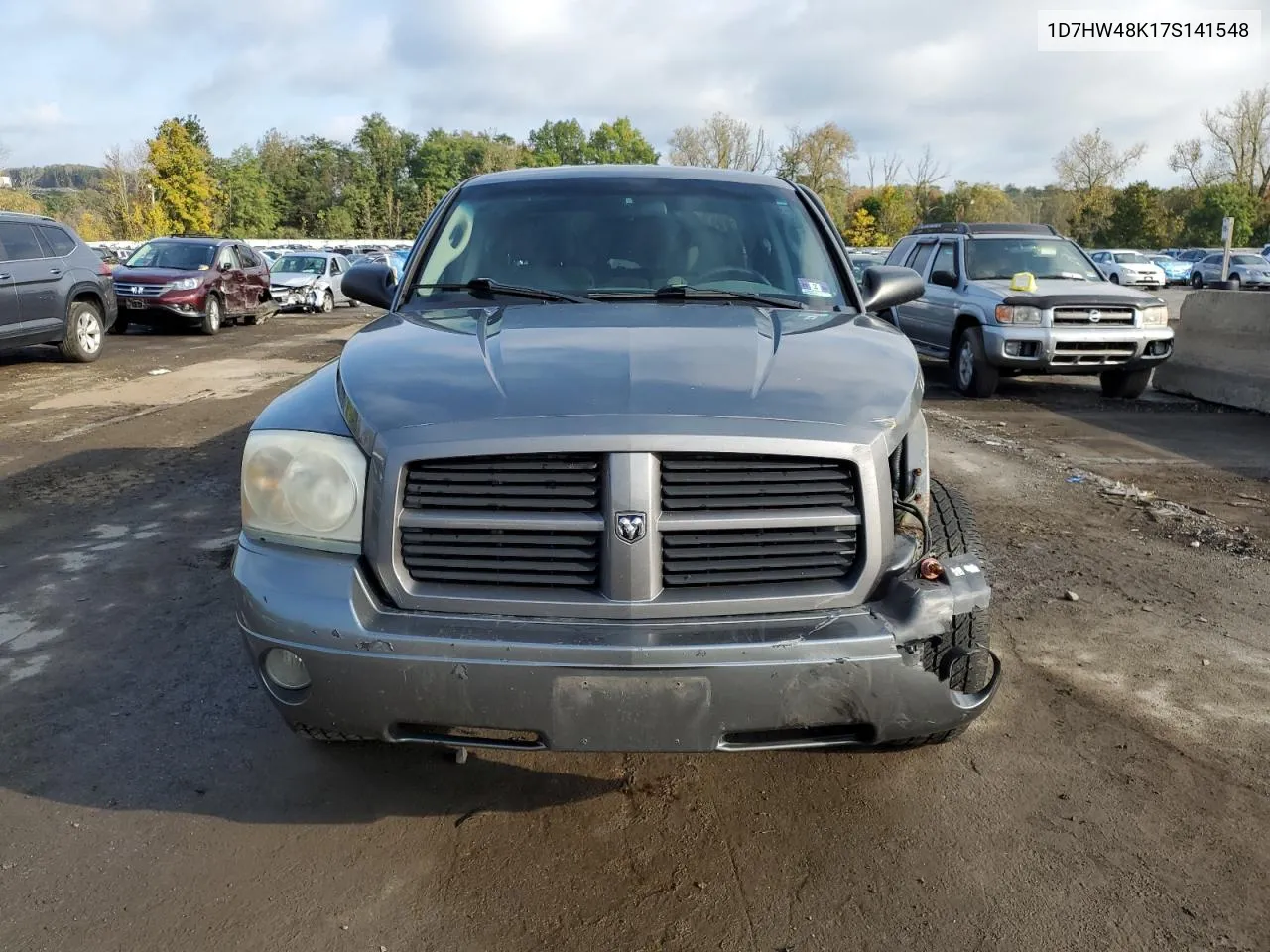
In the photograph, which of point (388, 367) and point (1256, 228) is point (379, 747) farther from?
point (1256, 228)

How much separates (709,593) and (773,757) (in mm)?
1038

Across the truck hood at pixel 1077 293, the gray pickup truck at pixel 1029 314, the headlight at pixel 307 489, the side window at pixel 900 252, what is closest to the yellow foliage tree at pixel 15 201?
the side window at pixel 900 252

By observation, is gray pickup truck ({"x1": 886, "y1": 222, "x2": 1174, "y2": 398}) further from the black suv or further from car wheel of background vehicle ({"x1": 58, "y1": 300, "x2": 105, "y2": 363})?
car wheel of background vehicle ({"x1": 58, "y1": 300, "x2": 105, "y2": 363})

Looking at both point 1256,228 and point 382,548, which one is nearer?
point 382,548

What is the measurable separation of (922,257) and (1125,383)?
10.2ft

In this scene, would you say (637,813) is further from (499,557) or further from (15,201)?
(15,201)

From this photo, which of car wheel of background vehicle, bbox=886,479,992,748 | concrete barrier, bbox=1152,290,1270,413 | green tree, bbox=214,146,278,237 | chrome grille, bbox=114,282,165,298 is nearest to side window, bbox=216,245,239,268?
chrome grille, bbox=114,282,165,298

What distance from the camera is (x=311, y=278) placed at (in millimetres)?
25391

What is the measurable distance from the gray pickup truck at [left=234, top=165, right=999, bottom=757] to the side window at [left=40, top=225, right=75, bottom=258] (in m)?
12.2

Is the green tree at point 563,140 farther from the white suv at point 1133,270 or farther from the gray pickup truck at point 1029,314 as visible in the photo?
the gray pickup truck at point 1029,314

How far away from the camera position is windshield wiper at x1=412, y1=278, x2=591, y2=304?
3.54 meters

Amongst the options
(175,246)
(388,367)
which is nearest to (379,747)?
(388,367)

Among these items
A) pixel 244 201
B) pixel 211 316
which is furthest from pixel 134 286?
pixel 244 201

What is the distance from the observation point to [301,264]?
2633 centimetres
